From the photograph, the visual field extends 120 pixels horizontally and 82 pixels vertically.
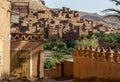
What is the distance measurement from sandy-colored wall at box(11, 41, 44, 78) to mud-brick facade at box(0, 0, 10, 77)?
248 cm

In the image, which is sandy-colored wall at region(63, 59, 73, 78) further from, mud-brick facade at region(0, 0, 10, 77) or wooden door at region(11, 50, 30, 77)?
mud-brick facade at region(0, 0, 10, 77)

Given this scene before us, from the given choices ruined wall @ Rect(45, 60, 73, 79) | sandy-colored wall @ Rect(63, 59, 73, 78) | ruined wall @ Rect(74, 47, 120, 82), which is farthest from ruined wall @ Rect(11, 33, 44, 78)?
ruined wall @ Rect(74, 47, 120, 82)

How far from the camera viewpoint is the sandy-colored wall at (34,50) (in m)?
20.0

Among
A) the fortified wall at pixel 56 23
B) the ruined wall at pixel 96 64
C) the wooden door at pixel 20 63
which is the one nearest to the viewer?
the ruined wall at pixel 96 64

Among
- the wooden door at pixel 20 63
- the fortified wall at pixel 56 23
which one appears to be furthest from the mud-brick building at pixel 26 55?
the fortified wall at pixel 56 23

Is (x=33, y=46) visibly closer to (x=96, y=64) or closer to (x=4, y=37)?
(x=4, y=37)

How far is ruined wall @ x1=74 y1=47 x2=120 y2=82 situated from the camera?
12.3 metres

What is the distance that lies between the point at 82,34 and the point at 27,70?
3589 centimetres

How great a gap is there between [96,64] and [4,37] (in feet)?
16.3

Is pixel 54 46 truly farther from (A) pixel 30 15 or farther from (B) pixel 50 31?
(A) pixel 30 15

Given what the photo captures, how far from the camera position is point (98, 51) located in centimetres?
1348

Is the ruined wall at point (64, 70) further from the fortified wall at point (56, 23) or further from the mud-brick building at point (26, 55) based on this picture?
the fortified wall at point (56, 23)

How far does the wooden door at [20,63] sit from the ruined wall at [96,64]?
4.63m

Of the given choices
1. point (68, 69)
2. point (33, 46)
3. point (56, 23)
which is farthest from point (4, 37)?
point (56, 23)
